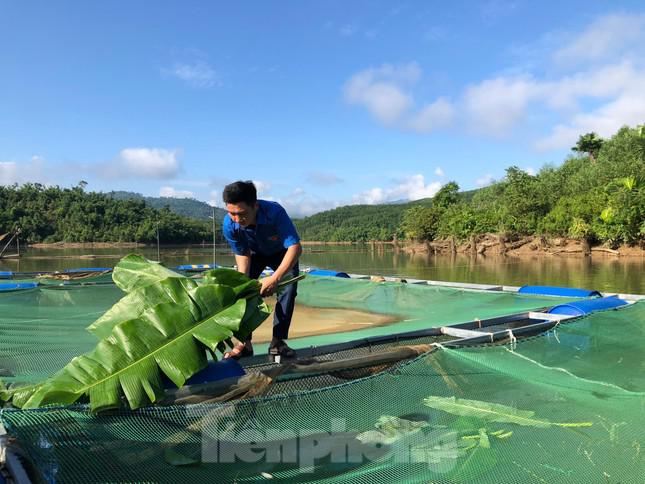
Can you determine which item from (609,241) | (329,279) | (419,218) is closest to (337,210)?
(419,218)

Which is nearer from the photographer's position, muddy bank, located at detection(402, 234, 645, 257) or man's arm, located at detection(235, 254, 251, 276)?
man's arm, located at detection(235, 254, 251, 276)

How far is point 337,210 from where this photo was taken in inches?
4754

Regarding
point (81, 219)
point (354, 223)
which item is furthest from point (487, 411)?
point (354, 223)

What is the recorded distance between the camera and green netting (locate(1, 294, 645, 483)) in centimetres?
161

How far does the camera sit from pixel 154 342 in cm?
199

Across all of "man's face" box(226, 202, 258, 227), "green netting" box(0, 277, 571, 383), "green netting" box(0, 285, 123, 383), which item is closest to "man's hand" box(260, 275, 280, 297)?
"man's face" box(226, 202, 258, 227)

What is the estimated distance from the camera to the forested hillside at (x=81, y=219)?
60469 mm

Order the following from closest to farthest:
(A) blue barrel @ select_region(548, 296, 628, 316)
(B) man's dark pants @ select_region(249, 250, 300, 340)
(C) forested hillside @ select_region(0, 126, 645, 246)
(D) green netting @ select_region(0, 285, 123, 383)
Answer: (B) man's dark pants @ select_region(249, 250, 300, 340)
(D) green netting @ select_region(0, 285, 123, 383)
(A) blue barrel @ select_region(548, 296, 628, 316)
(C) forested hillside @ select_region(0, 126, 645, 246)

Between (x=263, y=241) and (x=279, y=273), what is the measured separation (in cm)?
51

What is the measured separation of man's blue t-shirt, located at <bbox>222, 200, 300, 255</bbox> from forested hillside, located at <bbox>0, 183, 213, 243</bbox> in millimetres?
60068

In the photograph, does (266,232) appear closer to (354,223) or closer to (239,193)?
(239,193)

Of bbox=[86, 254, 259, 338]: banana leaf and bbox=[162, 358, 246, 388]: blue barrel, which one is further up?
bbox=[86, 254, 259, 338]: banana leaf

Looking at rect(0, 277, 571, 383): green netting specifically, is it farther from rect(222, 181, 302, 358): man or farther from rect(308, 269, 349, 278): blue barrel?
rect(222, 181, 302, 358): man

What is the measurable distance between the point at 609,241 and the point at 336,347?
29.8m
